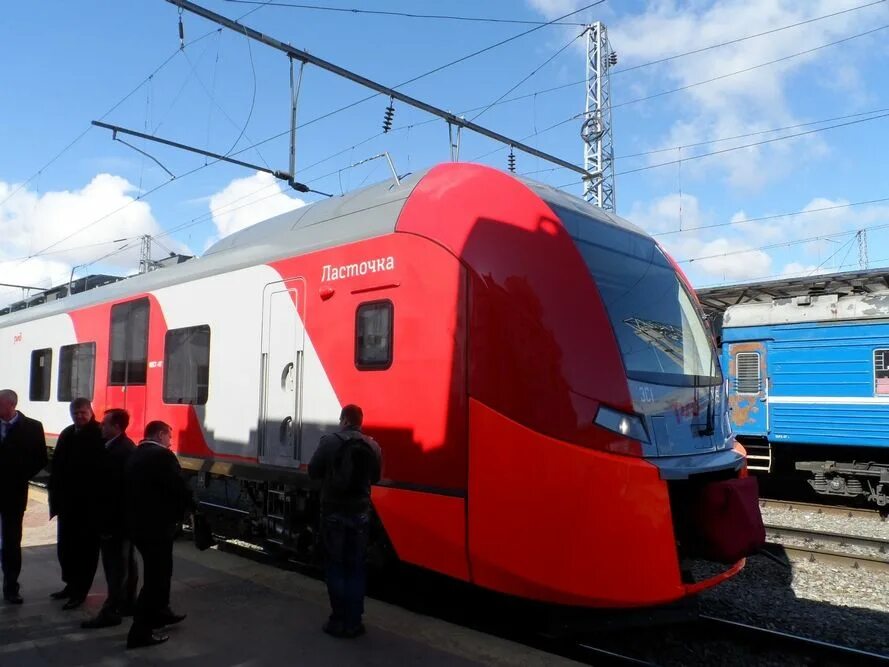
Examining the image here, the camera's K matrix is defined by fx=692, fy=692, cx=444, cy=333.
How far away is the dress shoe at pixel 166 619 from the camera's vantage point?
14.8 ft

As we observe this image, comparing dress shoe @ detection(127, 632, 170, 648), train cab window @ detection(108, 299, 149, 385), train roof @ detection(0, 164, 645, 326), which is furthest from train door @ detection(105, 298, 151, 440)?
dress shoe @ detection(127, 632, 170, 648)

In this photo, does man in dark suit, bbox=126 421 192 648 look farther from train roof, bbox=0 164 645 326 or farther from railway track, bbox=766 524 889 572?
railway track, bbox=766 524 889 572

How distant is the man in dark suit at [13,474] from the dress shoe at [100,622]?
1004 millimetres

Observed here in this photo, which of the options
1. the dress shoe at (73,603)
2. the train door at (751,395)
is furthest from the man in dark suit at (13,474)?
the train door at (751,395)

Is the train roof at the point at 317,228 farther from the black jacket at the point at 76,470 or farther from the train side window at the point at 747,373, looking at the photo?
the train side window at the point at 747,373

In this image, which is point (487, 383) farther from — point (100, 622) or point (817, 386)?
point (817, 386)

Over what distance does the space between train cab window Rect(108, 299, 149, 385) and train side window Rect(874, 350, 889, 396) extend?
10.4 meters

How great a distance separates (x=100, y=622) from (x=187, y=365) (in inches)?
111

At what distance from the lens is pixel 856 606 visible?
618 centimetres

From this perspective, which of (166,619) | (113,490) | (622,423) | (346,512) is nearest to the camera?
(622,423)

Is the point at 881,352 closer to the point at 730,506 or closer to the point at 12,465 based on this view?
the point at 730,506

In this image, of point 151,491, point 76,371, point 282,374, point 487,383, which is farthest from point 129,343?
point 487,383

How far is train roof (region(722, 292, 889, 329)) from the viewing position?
10.8 meters

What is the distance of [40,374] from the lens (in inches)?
433
